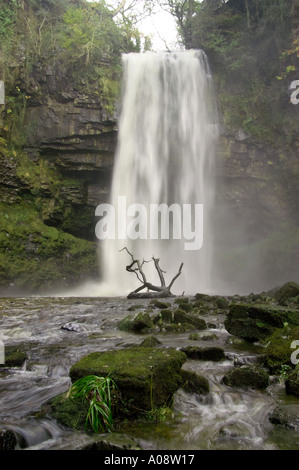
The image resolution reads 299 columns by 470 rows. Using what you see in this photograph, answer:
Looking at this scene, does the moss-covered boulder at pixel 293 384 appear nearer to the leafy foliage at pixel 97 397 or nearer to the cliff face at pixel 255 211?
the leafy foliage at pixel 97 397

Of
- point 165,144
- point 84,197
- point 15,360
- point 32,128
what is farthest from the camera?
point 165,144

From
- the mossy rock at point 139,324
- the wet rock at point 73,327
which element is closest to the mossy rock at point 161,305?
the mossy rock at point 139,324

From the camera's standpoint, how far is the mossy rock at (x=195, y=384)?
3358mm

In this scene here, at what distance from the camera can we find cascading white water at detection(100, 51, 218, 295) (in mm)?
19016

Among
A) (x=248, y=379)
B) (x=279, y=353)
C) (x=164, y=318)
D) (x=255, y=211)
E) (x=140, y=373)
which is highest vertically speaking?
(x=255, y=211)

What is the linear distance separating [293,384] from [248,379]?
0.46 metres

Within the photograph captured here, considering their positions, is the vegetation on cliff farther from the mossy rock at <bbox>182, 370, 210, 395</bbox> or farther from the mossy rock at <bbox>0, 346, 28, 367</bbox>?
the mossy rock at <bbox>182, 370, 210, 395</bbox>

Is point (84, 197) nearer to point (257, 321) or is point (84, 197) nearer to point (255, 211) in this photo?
point (255, 211)

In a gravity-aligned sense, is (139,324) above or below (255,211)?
below

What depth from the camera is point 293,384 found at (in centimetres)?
327

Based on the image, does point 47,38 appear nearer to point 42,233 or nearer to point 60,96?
point 60,96

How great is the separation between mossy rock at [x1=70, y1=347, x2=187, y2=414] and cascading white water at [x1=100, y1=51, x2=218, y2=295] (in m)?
15.4

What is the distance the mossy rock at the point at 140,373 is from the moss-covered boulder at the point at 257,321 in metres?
2.54

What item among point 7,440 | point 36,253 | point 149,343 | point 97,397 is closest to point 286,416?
point 97,397
